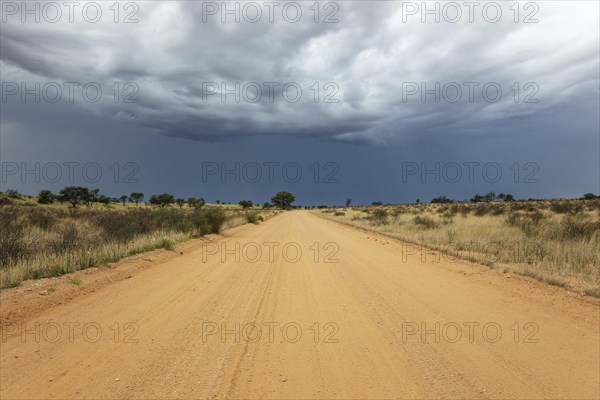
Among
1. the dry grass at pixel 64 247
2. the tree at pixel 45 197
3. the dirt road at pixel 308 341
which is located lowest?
the dirt road at pixel 308 341

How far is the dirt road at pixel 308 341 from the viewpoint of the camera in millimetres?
3912

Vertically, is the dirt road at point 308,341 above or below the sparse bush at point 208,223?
below

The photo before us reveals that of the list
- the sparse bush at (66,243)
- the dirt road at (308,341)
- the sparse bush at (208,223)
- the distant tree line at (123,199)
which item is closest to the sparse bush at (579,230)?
the dirt road at (308,341)

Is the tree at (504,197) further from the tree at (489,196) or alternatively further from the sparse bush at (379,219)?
the sparse bush at (379,219)

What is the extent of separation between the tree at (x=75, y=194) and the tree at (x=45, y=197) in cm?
223

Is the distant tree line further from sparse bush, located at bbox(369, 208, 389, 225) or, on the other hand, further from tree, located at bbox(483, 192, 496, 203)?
tree, located at bbox(483, 192, 496, 203)

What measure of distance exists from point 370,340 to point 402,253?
891 centimetres

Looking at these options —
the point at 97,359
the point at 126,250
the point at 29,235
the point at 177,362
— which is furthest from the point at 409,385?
the point at 29,235

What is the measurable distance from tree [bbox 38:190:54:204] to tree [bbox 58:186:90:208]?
2.23 metres

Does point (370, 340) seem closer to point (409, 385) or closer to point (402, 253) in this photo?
point (409, 385)

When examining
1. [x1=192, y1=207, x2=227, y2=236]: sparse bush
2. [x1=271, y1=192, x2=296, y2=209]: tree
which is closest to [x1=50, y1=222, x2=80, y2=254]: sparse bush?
[x1=192, y1=207, x2=227, y2=236]: sparse bush

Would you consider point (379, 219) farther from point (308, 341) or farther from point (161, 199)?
point (161, 199)

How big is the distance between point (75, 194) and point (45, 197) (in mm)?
6551

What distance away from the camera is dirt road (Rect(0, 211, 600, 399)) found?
3912 millimetres
